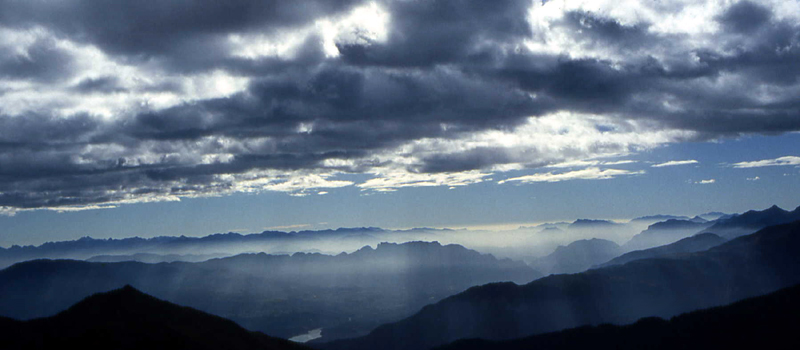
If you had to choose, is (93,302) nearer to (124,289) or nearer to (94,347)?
(124,289)

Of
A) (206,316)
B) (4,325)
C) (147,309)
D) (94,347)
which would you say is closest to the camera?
(94,347)

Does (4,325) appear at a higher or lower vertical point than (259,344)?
higher

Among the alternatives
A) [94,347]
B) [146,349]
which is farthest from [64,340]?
[146,349]

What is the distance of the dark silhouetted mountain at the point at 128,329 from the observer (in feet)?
401

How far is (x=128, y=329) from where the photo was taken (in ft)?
427

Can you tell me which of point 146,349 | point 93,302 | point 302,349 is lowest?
point 302,349

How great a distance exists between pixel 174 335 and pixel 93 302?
33.5 m

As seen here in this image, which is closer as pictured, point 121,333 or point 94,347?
point 94,347

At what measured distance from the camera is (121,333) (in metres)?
127

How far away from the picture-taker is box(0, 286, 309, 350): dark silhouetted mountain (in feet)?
401

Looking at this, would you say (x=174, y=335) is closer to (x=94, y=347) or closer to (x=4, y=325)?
(x=94, y=347)

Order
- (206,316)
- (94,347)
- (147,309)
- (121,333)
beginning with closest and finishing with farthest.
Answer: (94,347)
(121,333)
(147,309)
(206,316)

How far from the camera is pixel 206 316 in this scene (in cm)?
16588

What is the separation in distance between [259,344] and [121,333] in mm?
41222
